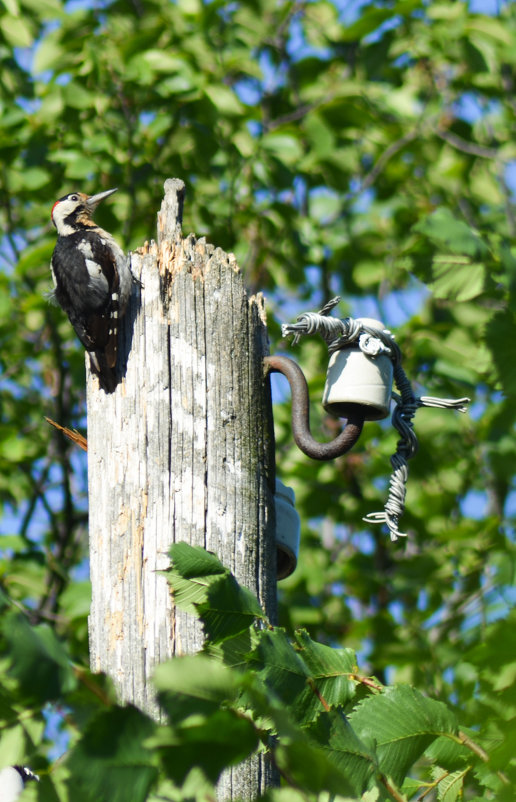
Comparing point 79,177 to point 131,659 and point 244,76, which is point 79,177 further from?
point 131,659

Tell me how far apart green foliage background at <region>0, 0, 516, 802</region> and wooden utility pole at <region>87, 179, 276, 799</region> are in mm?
2864

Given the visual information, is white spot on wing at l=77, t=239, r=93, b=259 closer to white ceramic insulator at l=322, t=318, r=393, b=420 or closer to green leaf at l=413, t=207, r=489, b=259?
white ceramic insulator at l=322, t=318, r=393, b=420

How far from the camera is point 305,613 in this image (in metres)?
6.46

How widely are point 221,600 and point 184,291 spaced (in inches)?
42.4

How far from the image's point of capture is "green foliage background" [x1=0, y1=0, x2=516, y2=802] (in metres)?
5.96

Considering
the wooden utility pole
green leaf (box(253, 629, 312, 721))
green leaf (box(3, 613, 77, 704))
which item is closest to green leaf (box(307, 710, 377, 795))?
green leaf (box(253, 629, 312, 721))

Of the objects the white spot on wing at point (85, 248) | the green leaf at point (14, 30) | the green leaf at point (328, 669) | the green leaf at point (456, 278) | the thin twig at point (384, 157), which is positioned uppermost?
the green leaf at point (14, 30)

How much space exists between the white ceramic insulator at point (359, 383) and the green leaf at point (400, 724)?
920 mm

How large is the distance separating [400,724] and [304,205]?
6574 mm

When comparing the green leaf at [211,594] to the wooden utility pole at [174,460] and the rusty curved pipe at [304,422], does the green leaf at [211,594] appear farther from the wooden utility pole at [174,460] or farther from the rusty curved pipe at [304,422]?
the rusty curved pipe at [304,422]

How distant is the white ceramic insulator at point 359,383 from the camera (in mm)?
2363

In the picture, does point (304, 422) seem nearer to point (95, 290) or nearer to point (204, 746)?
point (95, 290)

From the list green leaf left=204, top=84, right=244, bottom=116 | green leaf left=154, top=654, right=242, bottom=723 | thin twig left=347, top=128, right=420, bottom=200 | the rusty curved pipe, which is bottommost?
green leaf left=154, top=654, right=242, bottom=723

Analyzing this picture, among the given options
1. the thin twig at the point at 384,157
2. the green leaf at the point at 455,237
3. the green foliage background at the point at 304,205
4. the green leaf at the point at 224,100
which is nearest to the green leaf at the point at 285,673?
the green leaf at the point at 455,237
